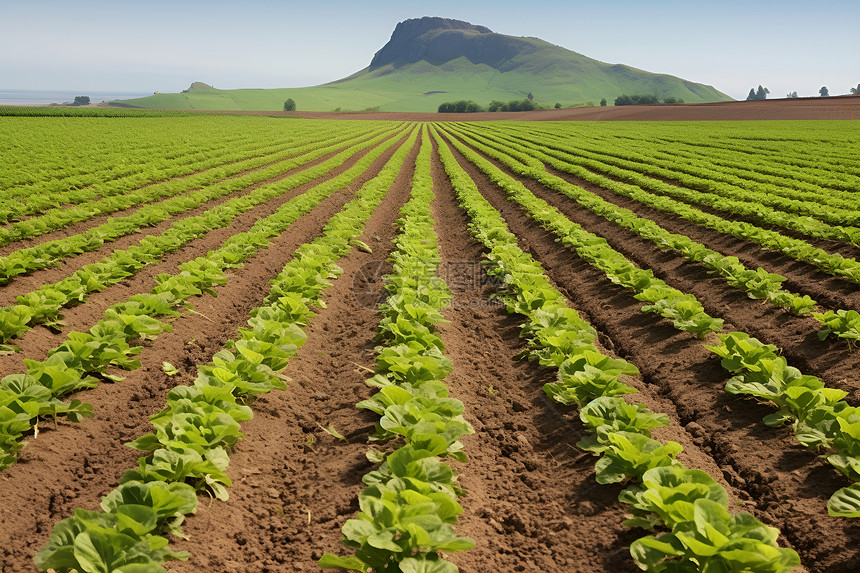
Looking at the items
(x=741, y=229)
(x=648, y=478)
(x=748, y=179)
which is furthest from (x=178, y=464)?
(x=748, y=179)

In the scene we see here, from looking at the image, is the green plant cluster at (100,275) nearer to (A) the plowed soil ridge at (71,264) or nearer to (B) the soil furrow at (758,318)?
(A) the plowed soil ridge at (71,264)

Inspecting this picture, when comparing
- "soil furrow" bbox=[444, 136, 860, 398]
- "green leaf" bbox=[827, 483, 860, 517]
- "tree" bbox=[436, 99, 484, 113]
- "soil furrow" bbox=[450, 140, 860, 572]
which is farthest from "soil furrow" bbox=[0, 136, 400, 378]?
"tree" bbox=[436, 99, 484, 113]

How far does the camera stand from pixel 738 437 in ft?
15.5

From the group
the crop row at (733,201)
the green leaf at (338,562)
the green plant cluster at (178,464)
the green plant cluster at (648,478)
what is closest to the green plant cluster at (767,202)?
the crop row at (733,201)

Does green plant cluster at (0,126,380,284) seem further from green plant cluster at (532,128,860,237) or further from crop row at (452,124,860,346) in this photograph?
green plant cluster at (532,128,860,237)

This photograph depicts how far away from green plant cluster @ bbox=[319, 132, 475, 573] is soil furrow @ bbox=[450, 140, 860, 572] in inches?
93.8

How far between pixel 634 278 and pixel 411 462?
19.8 feet

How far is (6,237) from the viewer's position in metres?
11.3

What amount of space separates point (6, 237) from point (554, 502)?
1312 centimetres

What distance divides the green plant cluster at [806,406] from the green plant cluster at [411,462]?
2.57 meters

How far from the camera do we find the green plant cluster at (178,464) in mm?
2787

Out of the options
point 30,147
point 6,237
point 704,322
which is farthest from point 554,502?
point 30,147

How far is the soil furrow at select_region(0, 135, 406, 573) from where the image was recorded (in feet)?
11.9

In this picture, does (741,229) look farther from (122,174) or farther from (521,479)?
(122,174)
